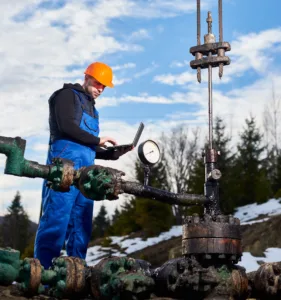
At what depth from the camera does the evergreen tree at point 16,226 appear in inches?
1427

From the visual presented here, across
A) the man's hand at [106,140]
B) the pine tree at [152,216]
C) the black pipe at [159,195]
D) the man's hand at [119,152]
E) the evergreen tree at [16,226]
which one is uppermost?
the evergreen tree at [16,226]

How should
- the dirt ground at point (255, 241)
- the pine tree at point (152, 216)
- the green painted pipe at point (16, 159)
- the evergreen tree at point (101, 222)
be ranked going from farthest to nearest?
the evergreen tree at point (101, 222) → the pine tree at point (152, 216) → the dirt ground at point (255, 241) → the green painted pipe at point (16, 159)

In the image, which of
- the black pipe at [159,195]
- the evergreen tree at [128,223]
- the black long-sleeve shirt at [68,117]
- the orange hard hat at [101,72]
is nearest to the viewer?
the black pipe at [159,195]

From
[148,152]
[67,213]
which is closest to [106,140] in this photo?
[67,213]

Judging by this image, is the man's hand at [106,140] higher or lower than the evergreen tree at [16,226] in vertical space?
lower

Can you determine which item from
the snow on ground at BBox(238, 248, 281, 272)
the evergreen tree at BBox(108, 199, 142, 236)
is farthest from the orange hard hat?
the evergreen tree at BBox(108, 199, 142, 236)

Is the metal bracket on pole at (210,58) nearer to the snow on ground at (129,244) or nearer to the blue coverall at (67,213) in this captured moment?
the blue coverall at (67,213)

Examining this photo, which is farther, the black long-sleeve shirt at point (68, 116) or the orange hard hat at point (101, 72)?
the orange hard hat at point (101, 72)

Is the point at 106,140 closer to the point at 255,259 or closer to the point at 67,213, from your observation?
the point at 67,213

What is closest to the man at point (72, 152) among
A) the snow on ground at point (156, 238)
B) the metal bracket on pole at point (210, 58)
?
the metal bracket on pole at point (210, 58)

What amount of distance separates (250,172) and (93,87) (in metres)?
23.3

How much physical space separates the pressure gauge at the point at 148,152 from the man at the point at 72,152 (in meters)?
0.65

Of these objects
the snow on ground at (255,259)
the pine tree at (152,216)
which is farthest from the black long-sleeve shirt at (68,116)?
the pine tree at (152,216)

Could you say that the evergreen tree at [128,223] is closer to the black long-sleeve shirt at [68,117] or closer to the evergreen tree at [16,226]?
the evergreen tree at [16,226]
